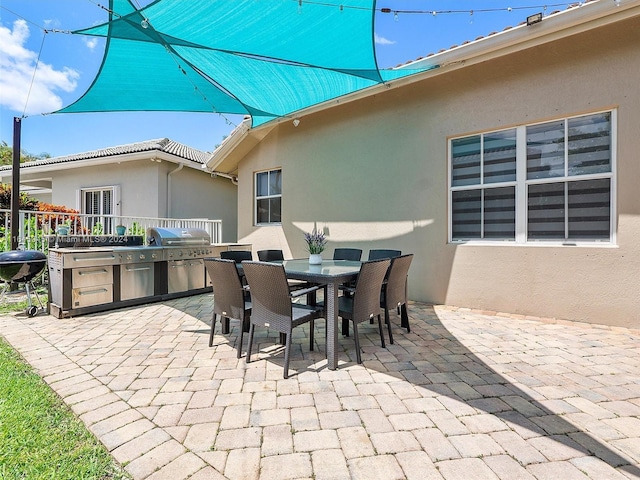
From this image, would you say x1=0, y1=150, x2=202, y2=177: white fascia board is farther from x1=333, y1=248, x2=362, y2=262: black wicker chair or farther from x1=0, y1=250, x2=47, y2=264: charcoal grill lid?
x1=333, y1=248, x2=362, y2=262: black wicker chair

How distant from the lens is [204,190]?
1153cm

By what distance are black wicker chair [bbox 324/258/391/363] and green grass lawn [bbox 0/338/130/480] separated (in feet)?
7.21

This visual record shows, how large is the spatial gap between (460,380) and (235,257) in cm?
342

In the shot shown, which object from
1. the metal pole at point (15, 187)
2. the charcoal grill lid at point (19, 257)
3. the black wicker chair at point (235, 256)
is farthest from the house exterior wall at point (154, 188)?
the black wicker chair at point (235, 256)

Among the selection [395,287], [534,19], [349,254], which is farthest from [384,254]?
[534,19]

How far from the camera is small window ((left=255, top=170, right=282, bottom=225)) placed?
815cm

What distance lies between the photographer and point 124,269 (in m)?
5.35

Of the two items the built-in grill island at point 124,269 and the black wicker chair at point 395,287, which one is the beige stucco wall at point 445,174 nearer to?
the black wicker chair at point 395,287

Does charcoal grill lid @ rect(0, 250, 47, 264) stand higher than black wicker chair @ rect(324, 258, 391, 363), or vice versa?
charcoal grill lid @ rect(0, 250, 47, 264)

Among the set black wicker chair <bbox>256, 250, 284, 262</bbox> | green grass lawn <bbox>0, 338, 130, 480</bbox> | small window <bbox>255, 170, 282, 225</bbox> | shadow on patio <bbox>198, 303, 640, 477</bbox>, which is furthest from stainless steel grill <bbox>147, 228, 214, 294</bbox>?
green grass lawn <bbox>0, 338, 130, 480</bbox>

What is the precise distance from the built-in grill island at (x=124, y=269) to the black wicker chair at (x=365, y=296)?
12.8ft

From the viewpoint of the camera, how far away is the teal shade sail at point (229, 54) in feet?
10.6

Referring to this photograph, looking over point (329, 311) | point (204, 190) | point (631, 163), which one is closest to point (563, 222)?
point (631, 163)

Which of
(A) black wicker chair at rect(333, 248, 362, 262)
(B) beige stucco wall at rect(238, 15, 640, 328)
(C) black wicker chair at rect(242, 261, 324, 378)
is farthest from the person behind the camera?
(A) black wicker chair at rect(333, 248, 362, 262)
